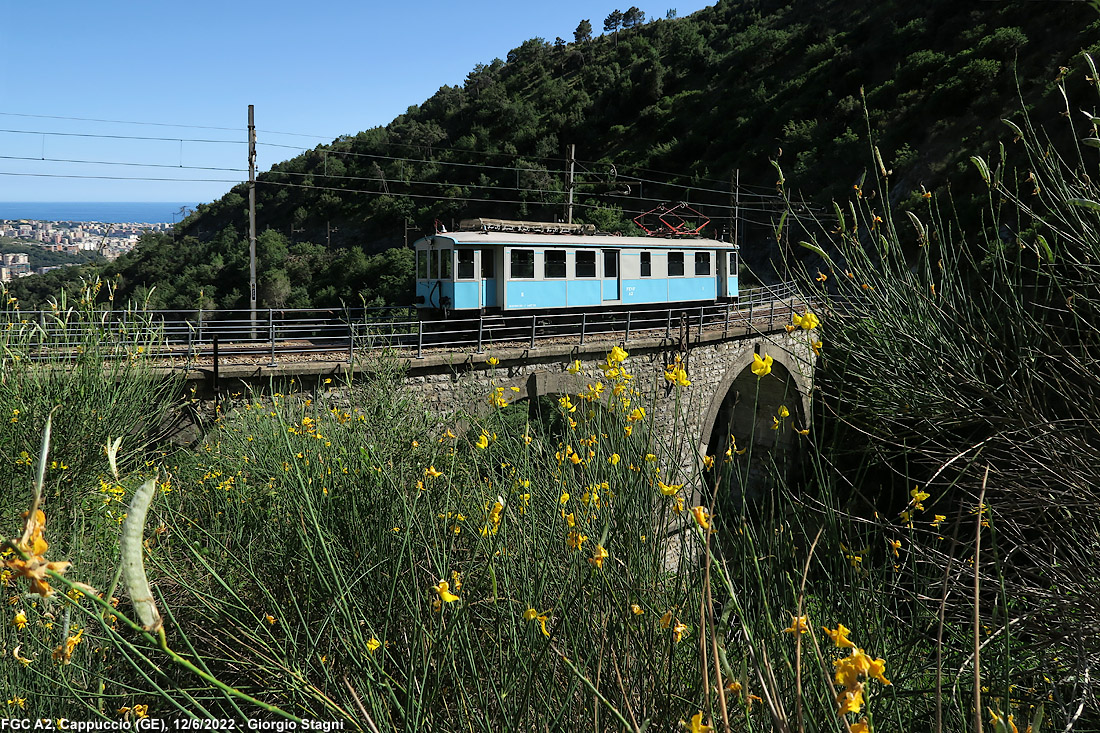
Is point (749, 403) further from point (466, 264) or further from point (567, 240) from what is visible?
point (466, 264)

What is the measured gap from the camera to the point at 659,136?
41.8 meters

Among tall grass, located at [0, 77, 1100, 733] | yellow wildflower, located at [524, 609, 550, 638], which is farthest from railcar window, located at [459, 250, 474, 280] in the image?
yellow wildflower, located at [524, 609, 550, 638]

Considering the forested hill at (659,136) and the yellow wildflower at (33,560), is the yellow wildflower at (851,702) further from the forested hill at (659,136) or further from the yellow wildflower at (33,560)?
the forested hill at (659,136)

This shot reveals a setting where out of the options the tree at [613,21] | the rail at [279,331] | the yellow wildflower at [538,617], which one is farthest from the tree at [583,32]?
the yellow wildflower at [538,617]

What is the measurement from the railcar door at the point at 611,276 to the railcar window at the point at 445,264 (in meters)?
3.38

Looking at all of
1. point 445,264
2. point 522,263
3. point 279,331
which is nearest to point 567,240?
point 522,263

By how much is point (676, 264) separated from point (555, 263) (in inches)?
147

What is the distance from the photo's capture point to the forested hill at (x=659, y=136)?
86.9ft

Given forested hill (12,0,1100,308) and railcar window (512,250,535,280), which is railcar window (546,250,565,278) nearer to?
railcar window (512,250,535,280)

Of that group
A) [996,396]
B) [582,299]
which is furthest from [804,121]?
[996,396]

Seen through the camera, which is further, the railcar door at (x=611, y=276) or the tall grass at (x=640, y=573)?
the railcar door at (x=611, y=276)

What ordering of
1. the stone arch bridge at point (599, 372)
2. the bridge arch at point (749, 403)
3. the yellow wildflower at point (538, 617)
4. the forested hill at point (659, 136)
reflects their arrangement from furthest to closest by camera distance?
the forested hill at point (659, 136), the bridge arch at point (749, 403), the stone arch bridge at point (599, 372), the yellow wildflower at point (538, 617)

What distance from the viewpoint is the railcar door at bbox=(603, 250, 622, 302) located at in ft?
45.6

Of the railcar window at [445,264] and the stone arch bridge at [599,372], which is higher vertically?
the railcar window at [445,264]
